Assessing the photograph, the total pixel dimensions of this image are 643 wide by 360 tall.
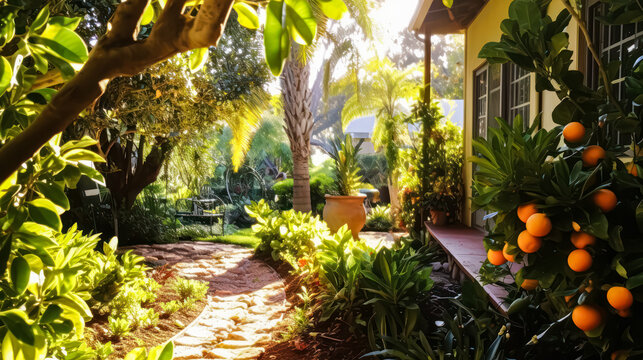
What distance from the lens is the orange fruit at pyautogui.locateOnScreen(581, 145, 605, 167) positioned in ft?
5.69

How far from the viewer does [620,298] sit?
1470 mm

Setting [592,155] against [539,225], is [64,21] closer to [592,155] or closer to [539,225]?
[539,225]

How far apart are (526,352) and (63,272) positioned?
94.8 inches

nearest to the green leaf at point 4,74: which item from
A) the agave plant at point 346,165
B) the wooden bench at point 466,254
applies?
the wooden bench at point 466,254

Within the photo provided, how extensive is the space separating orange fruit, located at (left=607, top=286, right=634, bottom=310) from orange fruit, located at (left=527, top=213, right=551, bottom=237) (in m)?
0.27

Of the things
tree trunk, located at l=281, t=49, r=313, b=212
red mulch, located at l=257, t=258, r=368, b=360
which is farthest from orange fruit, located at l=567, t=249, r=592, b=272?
tree trunk, located at l=281, t=49, r=313, b=212

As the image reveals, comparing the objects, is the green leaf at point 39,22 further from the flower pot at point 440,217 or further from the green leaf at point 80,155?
the flower pot at point 440,217

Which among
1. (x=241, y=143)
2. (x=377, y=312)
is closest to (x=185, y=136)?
(x=241, y=143)

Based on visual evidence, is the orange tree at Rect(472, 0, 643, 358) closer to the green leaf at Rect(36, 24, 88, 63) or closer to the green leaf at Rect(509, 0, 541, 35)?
the green leaf at Rect(509, 0, 541, 35)

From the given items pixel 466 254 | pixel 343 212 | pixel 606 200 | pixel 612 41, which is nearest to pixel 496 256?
pixel 606 200

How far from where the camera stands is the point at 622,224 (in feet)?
5.38

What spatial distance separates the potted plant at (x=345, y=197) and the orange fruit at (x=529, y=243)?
23.3 ft

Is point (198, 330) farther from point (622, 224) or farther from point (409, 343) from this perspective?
point (622, 224)

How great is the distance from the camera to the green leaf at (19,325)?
871 mm
